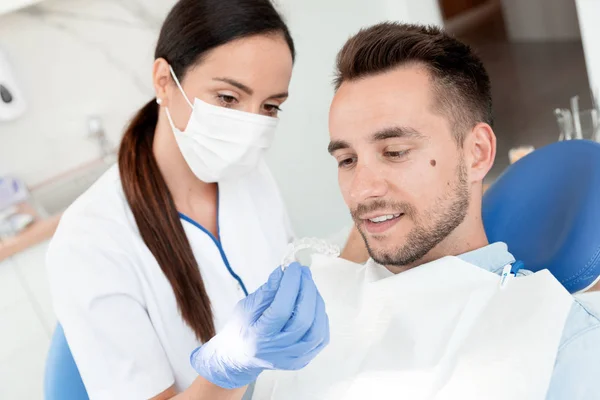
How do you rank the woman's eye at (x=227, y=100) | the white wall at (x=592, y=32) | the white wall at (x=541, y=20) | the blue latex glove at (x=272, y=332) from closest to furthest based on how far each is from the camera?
the blue latex glove at (x=272, y=332) < the woman's eye at (x=227, y=100) < the white wall at (x=592, y=32) < the white wall at (x=541, y=20)

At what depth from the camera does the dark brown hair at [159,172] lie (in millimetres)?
1370

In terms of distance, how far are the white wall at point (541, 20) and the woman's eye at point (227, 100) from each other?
4.62 m

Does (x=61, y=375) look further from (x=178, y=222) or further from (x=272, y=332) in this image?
(x=272, y=332)

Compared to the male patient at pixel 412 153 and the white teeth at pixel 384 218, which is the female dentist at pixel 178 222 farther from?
the white teeth at pixel 384 218

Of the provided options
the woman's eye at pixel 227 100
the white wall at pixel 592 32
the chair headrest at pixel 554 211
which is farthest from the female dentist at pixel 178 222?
the white wall at pixel 592 32

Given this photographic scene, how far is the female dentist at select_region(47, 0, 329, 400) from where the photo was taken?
1.31m

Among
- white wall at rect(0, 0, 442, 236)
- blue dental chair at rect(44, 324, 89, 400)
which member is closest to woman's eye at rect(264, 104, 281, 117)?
blue dental chair at rect(44, 324, 89, 400)

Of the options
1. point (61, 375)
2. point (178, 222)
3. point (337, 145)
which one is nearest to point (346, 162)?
point (337, 145)

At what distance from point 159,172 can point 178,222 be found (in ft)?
0.39

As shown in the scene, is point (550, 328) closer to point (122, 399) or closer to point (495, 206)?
point (495, 206)

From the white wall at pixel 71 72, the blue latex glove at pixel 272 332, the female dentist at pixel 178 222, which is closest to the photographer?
the blue latex glove at pixel 272 332

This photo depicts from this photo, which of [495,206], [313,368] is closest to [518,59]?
[495,206]

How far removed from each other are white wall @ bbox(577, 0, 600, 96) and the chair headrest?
1.19 m

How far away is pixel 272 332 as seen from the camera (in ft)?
3.33
